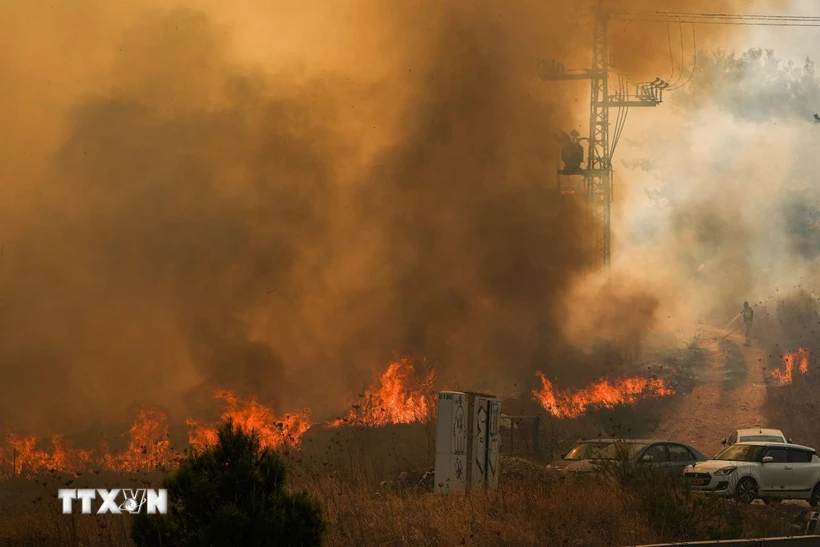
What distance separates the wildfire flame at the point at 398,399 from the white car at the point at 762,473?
1113 centimetres

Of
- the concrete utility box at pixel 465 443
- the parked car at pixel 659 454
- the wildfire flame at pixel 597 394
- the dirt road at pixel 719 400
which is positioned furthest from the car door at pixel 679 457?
the wildfire flame at pixel 597 394

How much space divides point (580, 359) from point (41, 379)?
19.8 m

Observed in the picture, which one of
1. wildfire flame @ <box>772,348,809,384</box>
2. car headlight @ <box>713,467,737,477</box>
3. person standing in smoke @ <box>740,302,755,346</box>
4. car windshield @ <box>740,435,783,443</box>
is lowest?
car headlight @ <box>713,467,737,477</box>

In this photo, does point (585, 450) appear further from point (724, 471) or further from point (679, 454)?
point (724, 471)

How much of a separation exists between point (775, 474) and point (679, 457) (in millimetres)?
2021

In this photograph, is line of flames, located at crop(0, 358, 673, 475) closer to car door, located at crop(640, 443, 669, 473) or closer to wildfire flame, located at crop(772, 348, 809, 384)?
car door, located at crop(640, 443, 669, 473)

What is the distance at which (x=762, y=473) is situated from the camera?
20.7m

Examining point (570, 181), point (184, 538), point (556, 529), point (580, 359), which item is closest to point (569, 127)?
point (570, 181)

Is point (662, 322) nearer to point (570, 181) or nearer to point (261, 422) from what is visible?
point (570, 181)

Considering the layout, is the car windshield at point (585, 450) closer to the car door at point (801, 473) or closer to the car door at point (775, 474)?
the car door at point (775, 474)

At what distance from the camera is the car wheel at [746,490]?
2030 cm

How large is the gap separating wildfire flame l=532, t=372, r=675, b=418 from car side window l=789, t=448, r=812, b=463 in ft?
43.7

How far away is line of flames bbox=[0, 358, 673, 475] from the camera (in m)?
26.4

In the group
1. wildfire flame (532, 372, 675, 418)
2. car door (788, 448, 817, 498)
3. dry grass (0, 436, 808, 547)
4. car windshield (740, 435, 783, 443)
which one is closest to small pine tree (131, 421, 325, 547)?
dry grass (0, 436, 808, 547)
